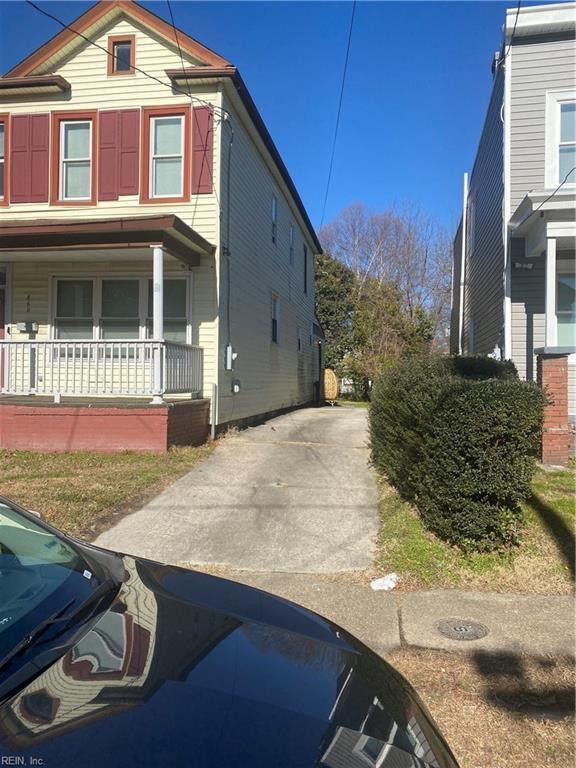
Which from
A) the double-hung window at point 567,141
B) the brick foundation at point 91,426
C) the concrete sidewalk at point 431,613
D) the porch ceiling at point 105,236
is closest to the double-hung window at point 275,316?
the porch ceiling at point 105,236

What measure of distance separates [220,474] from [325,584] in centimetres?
376

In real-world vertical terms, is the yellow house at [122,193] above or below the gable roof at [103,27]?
below

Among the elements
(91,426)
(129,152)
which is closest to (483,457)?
(91,426)

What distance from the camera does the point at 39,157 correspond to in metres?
12.0

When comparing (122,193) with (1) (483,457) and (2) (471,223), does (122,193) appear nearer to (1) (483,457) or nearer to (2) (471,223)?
(1) (483,457)

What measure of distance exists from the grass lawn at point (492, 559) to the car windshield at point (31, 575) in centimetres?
292

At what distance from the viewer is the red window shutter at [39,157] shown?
11.9m

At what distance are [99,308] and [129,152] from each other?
3.10 meters

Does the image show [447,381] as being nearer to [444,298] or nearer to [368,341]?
[368,341]

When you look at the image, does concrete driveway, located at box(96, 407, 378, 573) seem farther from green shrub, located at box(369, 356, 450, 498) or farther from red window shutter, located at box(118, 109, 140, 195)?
red window shutter, located at box(118, 109, 140, 195)

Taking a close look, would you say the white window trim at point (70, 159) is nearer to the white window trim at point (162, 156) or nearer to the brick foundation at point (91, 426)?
the white window trim at point (162, 156)

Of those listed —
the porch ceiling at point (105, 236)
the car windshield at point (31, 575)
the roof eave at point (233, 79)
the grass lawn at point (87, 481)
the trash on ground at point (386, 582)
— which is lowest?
the trash on ground at point (386, 582)

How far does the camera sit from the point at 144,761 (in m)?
1.50

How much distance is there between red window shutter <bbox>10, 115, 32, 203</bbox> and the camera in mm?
11945
